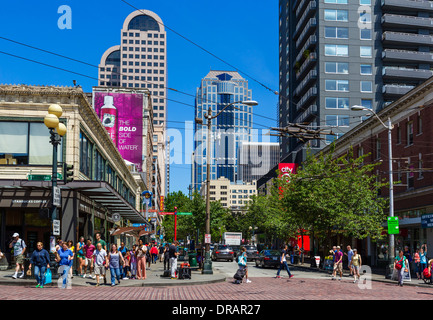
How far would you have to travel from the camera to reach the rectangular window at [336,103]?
257 feet

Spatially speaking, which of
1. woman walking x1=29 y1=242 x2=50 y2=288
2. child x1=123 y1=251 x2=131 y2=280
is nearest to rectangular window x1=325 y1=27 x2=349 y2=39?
child x1=123 y1=251 x2=131 y2=280

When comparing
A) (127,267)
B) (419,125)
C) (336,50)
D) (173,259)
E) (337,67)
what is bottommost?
(127,267)

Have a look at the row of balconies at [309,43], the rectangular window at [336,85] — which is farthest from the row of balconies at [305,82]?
the row of balconies at [309,43]

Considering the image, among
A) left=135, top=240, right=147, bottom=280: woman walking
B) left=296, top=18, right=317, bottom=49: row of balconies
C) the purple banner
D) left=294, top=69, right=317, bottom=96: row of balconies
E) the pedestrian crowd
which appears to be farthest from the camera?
left=296, top=18, right=317, bottom=49: row of balconies

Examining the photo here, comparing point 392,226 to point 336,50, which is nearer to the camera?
point 392,226

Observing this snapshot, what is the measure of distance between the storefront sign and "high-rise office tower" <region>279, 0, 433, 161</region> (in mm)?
41044

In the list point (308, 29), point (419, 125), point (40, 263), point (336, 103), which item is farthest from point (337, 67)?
point (40, 263)

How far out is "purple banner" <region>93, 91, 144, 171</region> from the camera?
73.8 m

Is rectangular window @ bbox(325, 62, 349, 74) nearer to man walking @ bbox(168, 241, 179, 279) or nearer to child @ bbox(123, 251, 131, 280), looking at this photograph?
man walking @ bbox(168, 241, 179, 279)

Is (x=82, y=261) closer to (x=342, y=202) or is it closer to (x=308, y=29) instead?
(x=342, y=202)

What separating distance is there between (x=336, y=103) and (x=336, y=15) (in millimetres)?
13471

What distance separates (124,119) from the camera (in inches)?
2975

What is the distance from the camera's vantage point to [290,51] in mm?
97375
